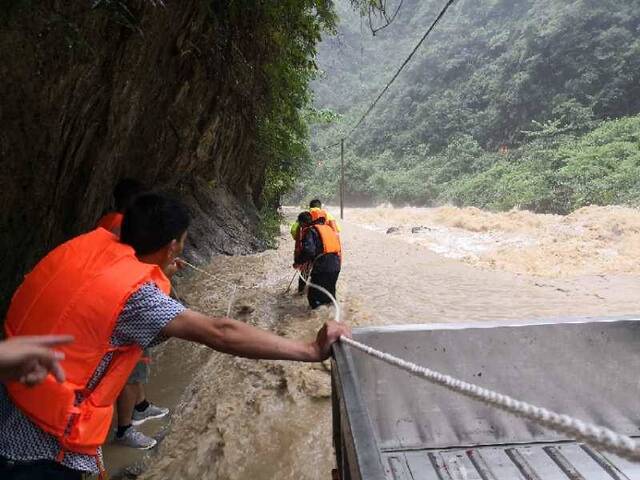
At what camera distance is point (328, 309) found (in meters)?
6.02

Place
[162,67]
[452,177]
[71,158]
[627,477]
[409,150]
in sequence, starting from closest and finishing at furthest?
[627,477] → [71,158] → [162,67] → [452,177] → [409,150]

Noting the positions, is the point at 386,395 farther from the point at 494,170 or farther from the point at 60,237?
the point at 494,170

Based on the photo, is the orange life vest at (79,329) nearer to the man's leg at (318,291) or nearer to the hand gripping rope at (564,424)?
the hand gripping rope at (564,424)

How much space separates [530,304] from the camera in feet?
25.8

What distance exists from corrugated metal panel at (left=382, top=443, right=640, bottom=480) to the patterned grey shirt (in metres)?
1.33

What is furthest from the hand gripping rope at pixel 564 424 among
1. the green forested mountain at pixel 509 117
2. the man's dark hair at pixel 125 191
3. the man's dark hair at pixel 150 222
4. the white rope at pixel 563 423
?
the green forested mountain at pixel 509 117

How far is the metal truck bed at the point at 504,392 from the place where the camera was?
2219 mm

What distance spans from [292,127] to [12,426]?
11.8 meters

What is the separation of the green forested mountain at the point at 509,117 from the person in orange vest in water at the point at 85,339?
14.5 metres

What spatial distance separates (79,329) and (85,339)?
38 mm

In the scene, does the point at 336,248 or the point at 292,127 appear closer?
the point at 336,248

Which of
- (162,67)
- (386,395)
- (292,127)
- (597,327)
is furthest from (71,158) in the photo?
(292,127)

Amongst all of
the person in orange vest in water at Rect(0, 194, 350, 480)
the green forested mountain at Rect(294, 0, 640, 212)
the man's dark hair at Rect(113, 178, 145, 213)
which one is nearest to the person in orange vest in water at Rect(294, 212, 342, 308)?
the man's dark hair at Rect(113, 178, 145, 213)

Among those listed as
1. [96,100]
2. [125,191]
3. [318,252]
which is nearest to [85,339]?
[125,191]
